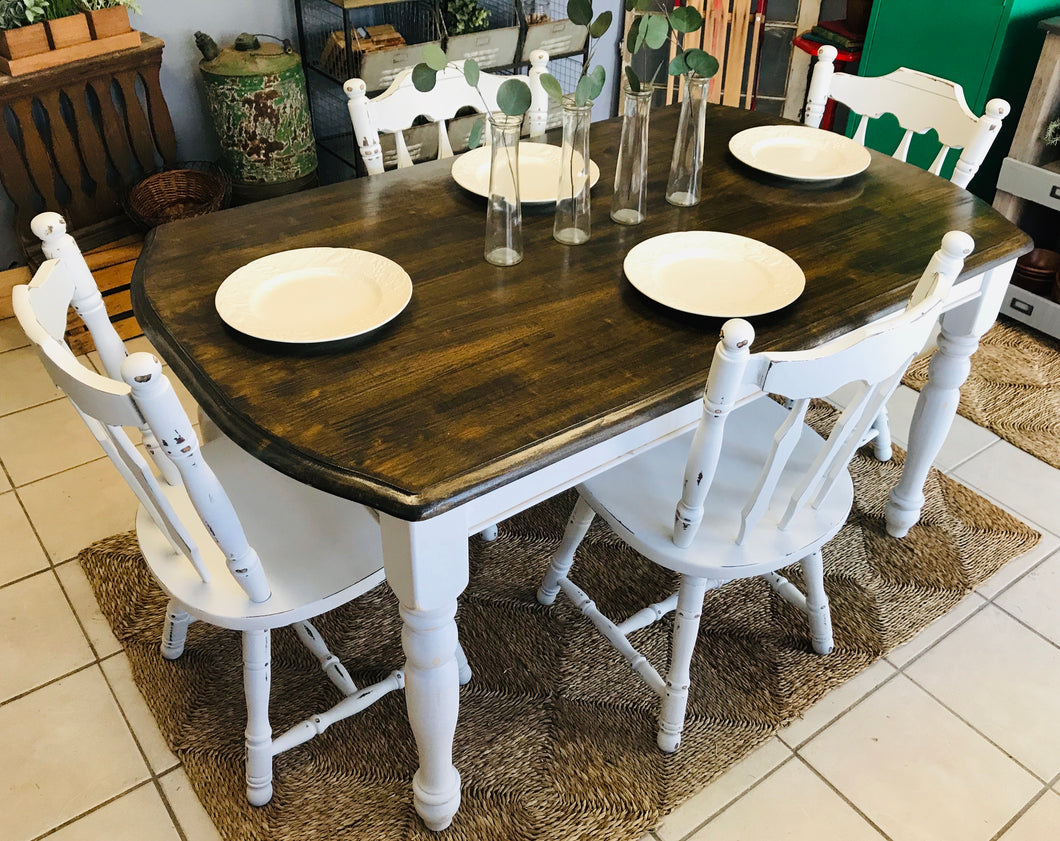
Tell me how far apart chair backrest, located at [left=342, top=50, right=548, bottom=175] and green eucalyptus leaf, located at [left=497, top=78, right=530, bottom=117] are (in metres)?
0.54

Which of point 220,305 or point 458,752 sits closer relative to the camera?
point 220,305

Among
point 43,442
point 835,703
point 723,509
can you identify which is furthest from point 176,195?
point 835,703

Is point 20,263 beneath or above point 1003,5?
beneath

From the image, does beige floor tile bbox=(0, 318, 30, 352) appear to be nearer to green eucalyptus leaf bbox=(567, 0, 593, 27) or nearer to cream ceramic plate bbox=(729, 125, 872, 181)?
green eucalyptus leaf bbox=(567, 0, 593, 27)

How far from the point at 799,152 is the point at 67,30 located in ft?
6.79

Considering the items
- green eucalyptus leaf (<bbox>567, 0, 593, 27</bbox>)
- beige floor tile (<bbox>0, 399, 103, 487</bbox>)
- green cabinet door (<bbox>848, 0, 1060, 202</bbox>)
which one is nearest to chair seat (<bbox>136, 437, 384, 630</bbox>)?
green eucalyptus leaf (<bbox>567, 0, 593, 27</bbox>)

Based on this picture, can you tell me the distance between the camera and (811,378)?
114 cm

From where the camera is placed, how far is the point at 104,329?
1396 millimetres

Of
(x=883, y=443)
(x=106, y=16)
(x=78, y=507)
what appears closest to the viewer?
(x=78, y=507)

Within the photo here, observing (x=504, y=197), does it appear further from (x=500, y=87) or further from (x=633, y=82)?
(x=633, y=82)

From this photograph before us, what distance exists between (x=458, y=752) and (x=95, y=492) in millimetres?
1182

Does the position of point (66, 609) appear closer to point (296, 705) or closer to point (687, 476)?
point (296, 705)

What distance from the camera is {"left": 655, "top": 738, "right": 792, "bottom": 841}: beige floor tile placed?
154 centimetres

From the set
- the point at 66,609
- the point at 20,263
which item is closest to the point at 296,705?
the point at 66,609
